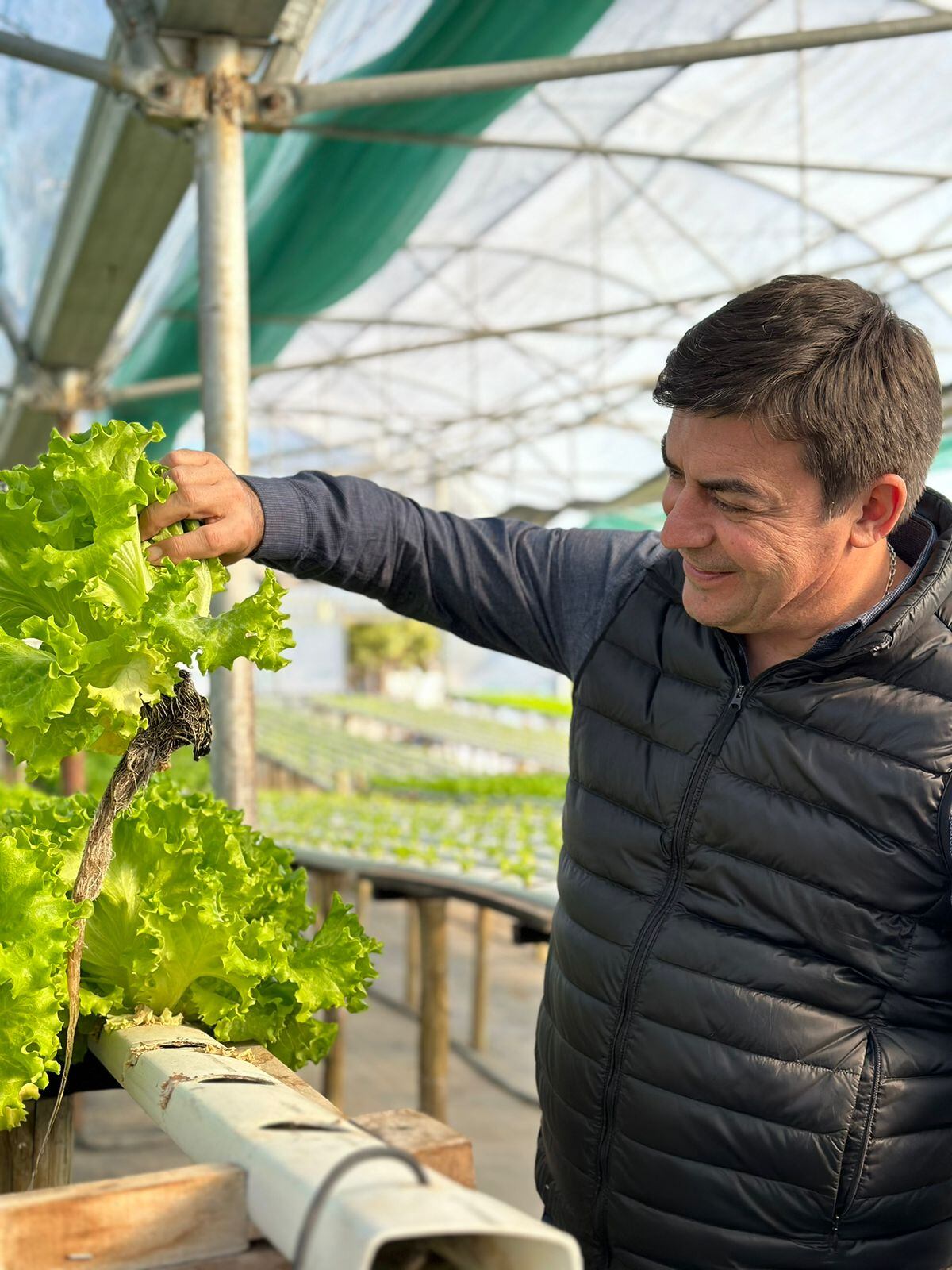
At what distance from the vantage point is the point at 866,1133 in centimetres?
166

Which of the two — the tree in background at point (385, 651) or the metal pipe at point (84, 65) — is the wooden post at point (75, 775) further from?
the tree in background at point (385, 651)

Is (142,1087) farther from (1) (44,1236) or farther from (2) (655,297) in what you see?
(2) (655,297)

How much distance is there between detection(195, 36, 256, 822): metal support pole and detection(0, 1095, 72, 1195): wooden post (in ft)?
5.70

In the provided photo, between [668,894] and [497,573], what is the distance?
601mm

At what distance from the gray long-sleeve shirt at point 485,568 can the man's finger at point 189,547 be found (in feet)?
0.85

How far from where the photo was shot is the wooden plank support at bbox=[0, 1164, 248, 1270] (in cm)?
111

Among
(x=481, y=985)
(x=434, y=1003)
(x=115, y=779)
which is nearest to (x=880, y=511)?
(x=115, y=779)

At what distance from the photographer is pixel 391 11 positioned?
13.7 feet

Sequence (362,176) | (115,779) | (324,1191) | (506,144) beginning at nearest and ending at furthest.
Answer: (324,1191)
(115,779)
(506,144)
(362,176)

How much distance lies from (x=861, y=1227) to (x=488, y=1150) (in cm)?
464

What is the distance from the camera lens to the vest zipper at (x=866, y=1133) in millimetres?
1649

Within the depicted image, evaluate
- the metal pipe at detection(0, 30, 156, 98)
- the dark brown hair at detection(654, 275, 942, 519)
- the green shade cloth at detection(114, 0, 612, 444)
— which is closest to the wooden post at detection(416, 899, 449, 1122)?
the green shade cloth at detection(114, 0, 612, 444)

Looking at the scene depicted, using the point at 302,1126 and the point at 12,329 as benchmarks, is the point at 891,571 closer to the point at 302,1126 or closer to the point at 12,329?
the point at 302,1126

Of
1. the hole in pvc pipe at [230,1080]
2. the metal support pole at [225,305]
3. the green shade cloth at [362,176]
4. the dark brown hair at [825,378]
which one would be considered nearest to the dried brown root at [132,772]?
the hole in pvc pipe at [230,1080]
